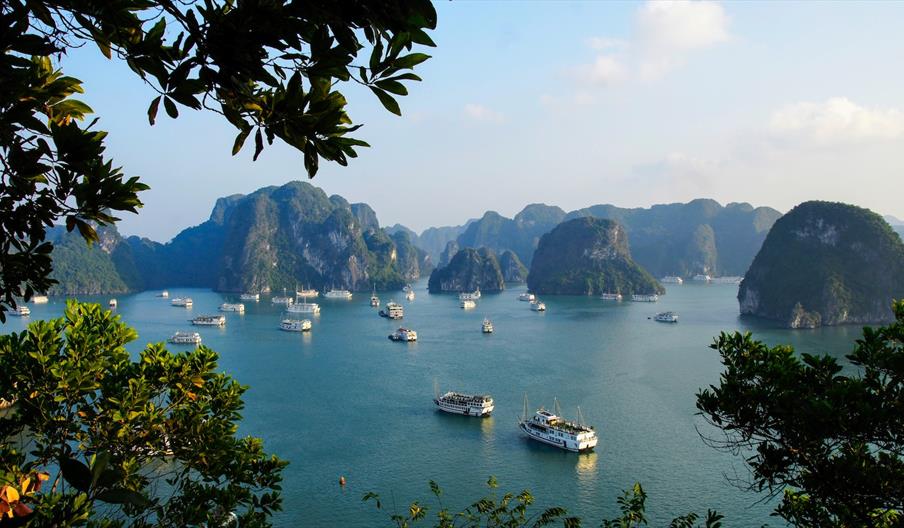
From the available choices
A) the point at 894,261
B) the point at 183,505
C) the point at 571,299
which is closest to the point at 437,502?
the point at 183,505

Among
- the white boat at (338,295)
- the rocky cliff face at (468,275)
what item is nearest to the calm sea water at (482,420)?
the white boat at (338,295)

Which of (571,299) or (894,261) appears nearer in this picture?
(894,261)

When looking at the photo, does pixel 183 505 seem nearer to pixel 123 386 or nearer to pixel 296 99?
pixel 123 386

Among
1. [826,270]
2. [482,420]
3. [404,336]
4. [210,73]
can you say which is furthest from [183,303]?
[210,73]

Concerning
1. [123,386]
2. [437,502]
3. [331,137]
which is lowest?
[437,502]

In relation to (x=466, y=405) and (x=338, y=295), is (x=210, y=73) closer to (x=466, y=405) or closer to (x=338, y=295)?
(x=466, y=405)

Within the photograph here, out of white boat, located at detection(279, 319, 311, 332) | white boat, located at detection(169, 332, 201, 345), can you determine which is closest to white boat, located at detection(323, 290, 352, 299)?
white boat, located at detection(279, 319, 311, 332)
